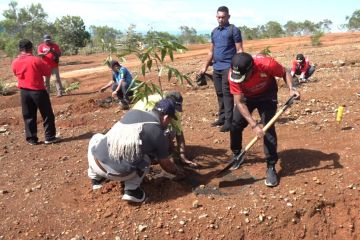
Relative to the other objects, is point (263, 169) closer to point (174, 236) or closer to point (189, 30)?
point (174, 236)

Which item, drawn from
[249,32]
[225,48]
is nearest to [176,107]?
[225,48]

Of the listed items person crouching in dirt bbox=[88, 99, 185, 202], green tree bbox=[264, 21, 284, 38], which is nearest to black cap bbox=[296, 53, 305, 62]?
person crouching in dirt bbox=[88, 99, 185, 202]

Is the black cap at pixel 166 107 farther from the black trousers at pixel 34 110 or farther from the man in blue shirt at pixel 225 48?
the black trousers at pixel 34 110

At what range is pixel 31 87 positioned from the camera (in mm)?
5797

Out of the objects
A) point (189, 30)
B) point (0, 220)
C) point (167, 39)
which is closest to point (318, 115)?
point (167, 39)

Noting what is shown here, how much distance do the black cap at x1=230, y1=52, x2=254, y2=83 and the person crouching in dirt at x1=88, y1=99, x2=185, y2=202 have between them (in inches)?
24.4

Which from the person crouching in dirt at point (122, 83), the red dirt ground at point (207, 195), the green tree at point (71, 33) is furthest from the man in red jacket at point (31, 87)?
the green tree at point (71, 33)

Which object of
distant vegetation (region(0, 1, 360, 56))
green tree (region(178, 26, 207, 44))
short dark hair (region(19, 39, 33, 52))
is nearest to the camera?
short dark hair (region(19, 39, 33, 52))

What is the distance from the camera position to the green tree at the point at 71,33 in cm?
2908

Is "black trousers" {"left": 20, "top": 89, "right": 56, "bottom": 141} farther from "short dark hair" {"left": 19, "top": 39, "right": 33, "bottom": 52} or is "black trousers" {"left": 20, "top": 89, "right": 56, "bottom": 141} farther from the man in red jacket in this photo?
"short dark hair" {"left": 19, "top": 39, "right": 33, "bottom": 52}

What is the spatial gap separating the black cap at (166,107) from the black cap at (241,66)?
0.61 metres

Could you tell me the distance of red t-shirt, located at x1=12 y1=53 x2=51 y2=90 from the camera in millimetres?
5773

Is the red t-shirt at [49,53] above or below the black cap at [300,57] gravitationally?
above

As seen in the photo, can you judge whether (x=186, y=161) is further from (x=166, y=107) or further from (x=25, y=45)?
(x=25, y=45)
